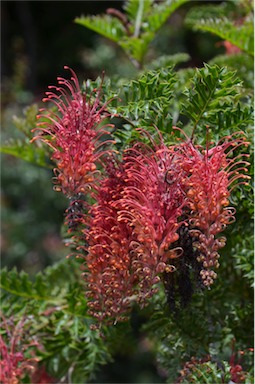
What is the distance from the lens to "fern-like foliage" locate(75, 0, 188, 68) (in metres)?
1.09

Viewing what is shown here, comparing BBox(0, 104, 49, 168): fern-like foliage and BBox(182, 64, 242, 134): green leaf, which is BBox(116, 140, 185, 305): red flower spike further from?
BBox(0, 104, 49, 168): fern-like foliage

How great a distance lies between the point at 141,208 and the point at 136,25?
576 mm

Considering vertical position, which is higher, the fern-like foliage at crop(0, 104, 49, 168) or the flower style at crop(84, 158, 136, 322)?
the fern-like foliage at crop(0, 104, 49, 168)

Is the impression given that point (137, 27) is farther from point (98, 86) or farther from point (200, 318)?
point (200, 318)

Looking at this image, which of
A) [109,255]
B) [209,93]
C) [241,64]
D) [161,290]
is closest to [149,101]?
[209,93]

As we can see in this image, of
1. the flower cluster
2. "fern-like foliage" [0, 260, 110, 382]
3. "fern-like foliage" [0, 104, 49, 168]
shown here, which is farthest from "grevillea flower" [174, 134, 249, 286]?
"fern-like foliage" [0, 104, 49, 168]

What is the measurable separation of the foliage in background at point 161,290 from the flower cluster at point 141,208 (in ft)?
0.15

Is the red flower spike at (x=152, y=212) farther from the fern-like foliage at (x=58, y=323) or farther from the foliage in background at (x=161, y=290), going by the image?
the fern-like foliage at (x=58, y=323)

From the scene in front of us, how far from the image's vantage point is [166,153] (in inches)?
27.2

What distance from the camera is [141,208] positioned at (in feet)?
2.17

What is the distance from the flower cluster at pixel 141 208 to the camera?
652 millimetres

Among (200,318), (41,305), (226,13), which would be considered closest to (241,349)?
(200,318)

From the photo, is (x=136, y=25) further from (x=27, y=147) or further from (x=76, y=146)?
(x=76, y=146)

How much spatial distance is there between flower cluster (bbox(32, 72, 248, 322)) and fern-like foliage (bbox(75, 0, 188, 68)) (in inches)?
15.5
